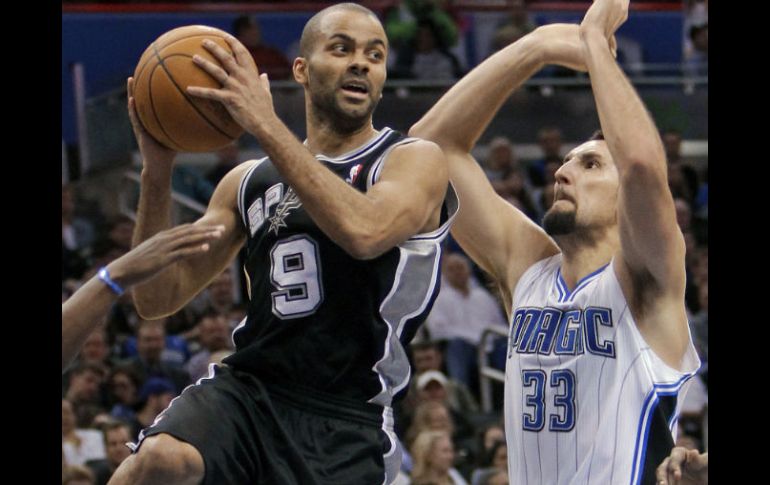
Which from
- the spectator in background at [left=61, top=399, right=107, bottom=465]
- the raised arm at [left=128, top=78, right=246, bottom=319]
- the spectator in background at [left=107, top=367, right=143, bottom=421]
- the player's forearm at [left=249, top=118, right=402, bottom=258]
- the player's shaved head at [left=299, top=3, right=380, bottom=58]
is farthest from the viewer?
the spectator in background at [left=107, top=367, right=143, bottom=421]

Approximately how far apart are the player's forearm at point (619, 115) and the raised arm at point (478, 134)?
469 mm

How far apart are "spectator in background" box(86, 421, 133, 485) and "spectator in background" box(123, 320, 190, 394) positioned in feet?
2.76

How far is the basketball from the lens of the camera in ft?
15.0

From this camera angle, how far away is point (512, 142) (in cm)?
1379

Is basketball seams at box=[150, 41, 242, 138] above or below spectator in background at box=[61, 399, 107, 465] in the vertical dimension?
above

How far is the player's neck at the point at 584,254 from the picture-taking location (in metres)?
5.45

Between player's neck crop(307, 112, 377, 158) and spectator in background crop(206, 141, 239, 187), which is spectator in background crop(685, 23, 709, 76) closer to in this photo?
spectator in background crop(206, 141, 239, 187)

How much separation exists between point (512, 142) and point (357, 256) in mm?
9443

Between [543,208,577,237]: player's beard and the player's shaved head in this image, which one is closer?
the player's shaved head

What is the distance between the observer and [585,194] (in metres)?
5.41

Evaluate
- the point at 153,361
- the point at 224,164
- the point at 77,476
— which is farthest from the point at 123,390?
the point at 224,164

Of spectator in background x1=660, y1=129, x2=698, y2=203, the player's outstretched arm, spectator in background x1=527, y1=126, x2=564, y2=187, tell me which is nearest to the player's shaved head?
the player's outstretched arm
